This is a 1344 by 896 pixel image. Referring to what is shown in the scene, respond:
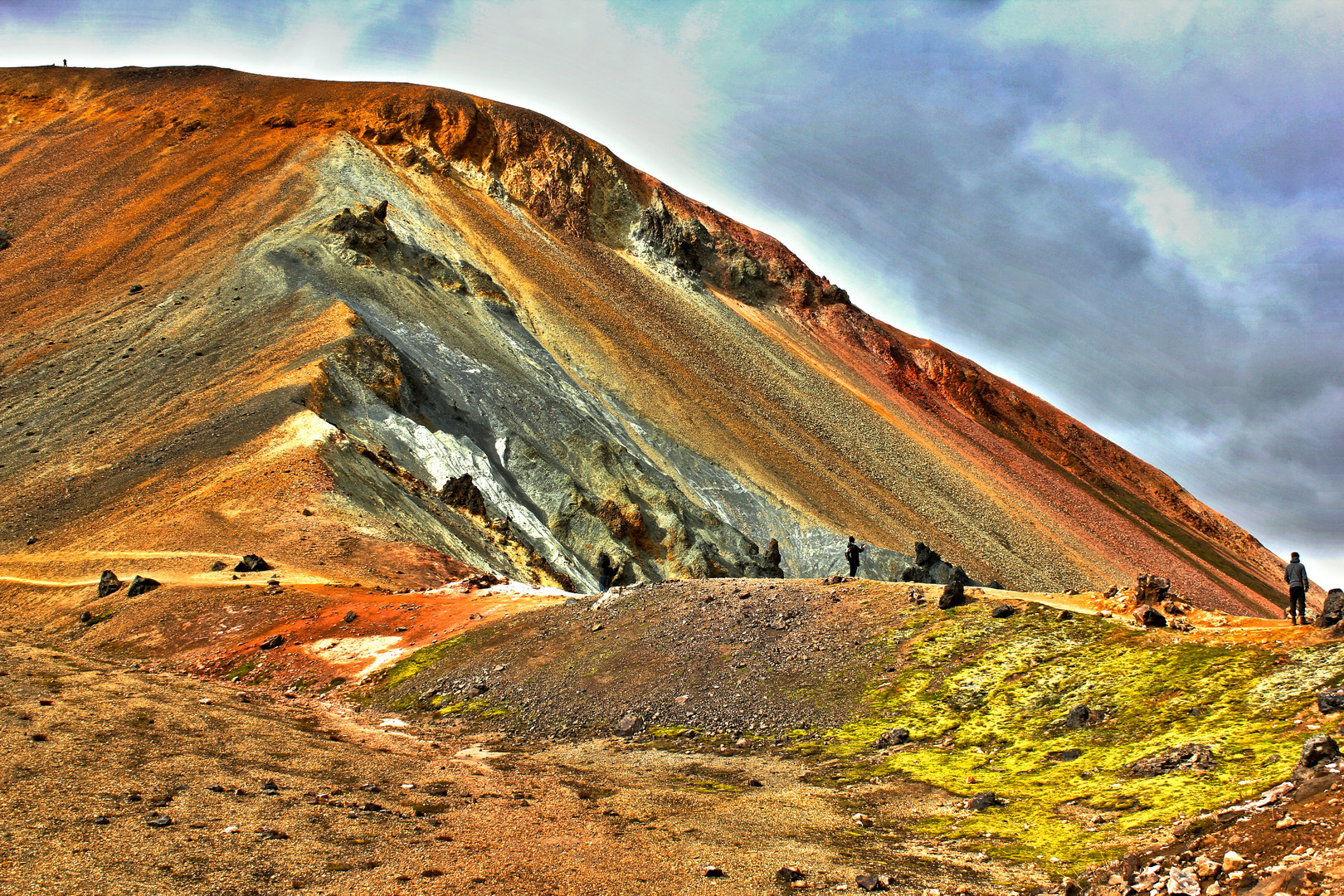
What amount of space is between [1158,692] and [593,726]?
309 inches

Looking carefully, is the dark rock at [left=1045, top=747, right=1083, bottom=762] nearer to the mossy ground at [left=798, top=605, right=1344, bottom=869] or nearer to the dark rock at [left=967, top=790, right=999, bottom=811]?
the mossy ground at [left=798, top=605, right=1344, bottom=869]

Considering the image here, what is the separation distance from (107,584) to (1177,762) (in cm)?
2119

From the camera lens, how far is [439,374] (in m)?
38.3

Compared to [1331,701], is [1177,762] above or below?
below

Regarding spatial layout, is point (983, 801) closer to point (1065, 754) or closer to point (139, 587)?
point (1065, 754)

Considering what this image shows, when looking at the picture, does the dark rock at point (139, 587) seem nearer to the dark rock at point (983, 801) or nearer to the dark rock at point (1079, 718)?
the dark rock at point (983, 801)

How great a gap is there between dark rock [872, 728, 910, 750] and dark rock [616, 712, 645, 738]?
11.8ft

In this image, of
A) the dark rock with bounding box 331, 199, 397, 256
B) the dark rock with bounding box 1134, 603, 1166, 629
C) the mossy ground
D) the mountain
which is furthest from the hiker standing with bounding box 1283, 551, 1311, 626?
the dark rock with bounding box 331, 199, 397, 256

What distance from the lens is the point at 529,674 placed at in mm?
15219

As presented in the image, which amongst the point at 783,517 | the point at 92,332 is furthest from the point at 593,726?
the point at 92,332

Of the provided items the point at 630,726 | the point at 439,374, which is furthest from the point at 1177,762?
the point at 439,374

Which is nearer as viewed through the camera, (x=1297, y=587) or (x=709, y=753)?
(x=709, y=753)

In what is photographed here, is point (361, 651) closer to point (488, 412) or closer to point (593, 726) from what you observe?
point (593, 726)

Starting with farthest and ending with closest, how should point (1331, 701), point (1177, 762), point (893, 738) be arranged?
point (893, 738)
point (1177, 762)
point (1331, 701)
